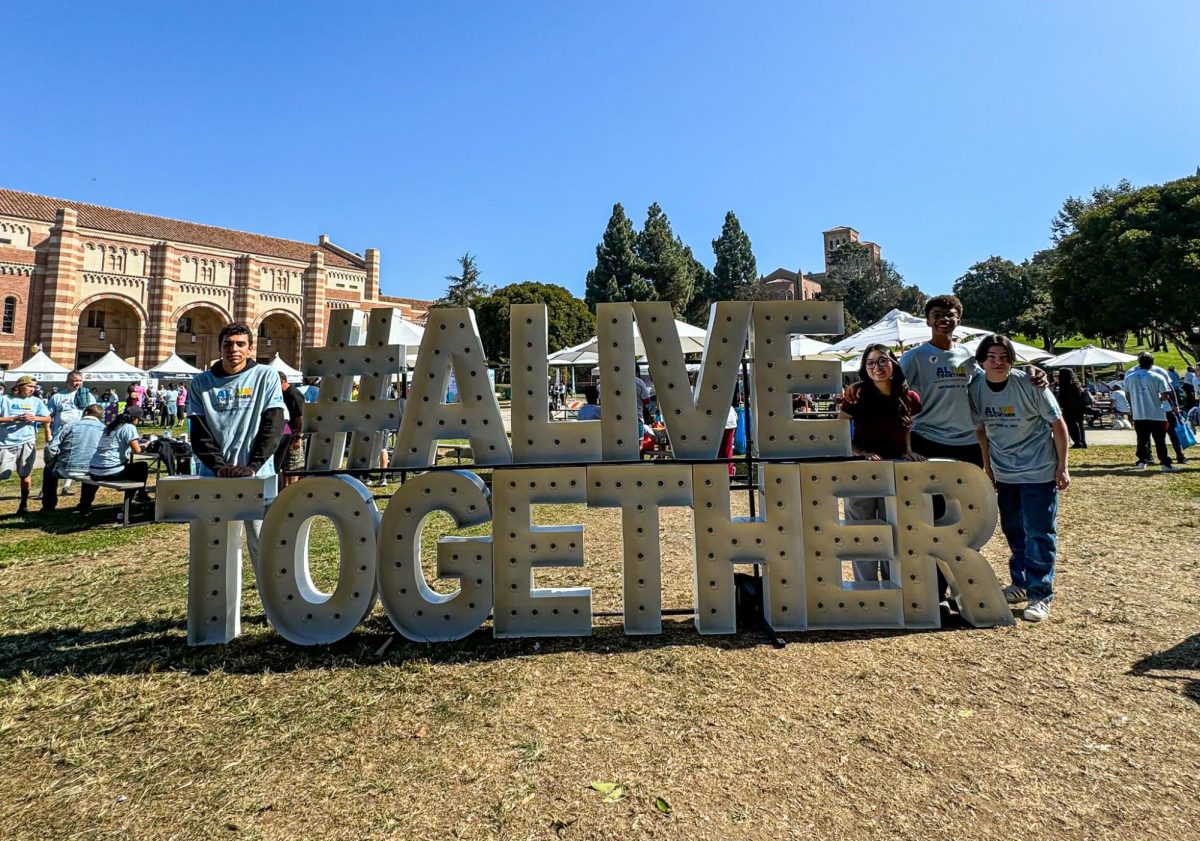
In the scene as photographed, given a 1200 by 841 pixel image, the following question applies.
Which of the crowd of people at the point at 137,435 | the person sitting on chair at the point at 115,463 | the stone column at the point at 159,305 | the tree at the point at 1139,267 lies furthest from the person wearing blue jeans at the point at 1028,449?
the stone column at the point at 159,305

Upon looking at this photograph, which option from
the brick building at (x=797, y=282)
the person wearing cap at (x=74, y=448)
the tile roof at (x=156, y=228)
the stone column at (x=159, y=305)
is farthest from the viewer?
the brick building at (x=797, y=282)

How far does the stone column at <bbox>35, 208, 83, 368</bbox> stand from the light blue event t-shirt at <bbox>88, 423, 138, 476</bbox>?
126ft

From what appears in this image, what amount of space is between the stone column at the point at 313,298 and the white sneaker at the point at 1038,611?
49.1m

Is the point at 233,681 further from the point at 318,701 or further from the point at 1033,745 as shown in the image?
the point at 1033,745

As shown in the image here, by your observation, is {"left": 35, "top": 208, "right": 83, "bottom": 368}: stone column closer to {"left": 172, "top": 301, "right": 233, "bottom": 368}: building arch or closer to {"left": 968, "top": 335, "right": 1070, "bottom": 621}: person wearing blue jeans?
{"left": 172, "top": 301, "right": 233, "bottom": 368}: building arch

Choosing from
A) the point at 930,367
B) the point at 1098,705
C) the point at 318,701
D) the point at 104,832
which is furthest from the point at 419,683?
the point at 930,367

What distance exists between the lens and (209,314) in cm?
4181

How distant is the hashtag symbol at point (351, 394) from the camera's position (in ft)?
12.3

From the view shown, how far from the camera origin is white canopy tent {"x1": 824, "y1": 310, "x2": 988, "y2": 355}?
1142 centimetres

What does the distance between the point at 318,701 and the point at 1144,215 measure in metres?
37.3

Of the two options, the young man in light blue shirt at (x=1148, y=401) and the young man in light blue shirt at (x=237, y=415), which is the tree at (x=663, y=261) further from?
the young man in light blue shirt at (x=237, y=415)

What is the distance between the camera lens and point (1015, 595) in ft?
13.8

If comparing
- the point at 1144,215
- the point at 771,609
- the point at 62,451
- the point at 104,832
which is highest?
the point at 1144,215

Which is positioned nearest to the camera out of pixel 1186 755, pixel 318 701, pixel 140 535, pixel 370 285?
pixel 1186 755
